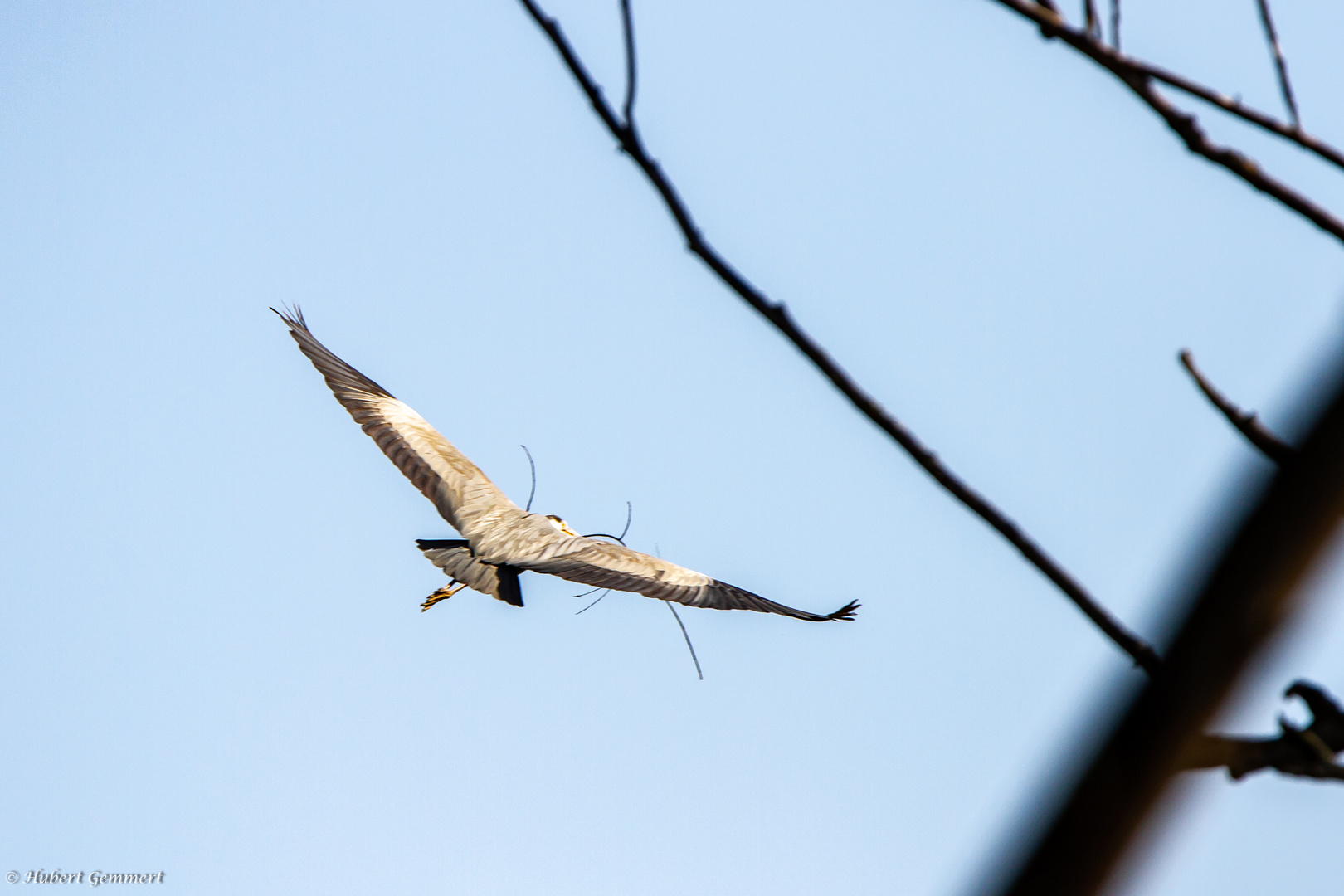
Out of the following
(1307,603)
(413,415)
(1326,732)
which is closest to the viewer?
(1307,603)

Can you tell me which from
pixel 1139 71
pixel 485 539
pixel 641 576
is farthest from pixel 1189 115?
pixel 485 539

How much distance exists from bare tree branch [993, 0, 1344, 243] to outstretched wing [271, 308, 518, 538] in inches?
359

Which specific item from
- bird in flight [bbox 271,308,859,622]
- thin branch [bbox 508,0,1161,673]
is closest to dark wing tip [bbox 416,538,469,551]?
bird in flight [bbox 271,308,859,622]

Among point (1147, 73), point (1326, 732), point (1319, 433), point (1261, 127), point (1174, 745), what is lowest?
point (1326, 732)

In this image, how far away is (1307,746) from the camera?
1.73 meters

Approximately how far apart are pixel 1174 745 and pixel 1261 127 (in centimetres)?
145

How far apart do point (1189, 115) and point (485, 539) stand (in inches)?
354

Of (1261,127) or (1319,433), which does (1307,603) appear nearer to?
(1319,433)

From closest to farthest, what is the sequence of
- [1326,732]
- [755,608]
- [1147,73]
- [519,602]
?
[1326,732]
[1147,73]
[755,608]
[519,602]

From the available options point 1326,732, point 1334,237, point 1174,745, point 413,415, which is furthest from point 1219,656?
point 413,415

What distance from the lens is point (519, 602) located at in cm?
989

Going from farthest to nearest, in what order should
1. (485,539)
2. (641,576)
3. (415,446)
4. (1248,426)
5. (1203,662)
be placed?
1. (415,446)
2. (485,539)
3. (641,576)
4. (1248,426)
5. (1203,662)

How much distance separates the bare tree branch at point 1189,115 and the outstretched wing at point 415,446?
29.9 ft

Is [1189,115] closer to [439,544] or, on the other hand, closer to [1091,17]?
[1091,17]
